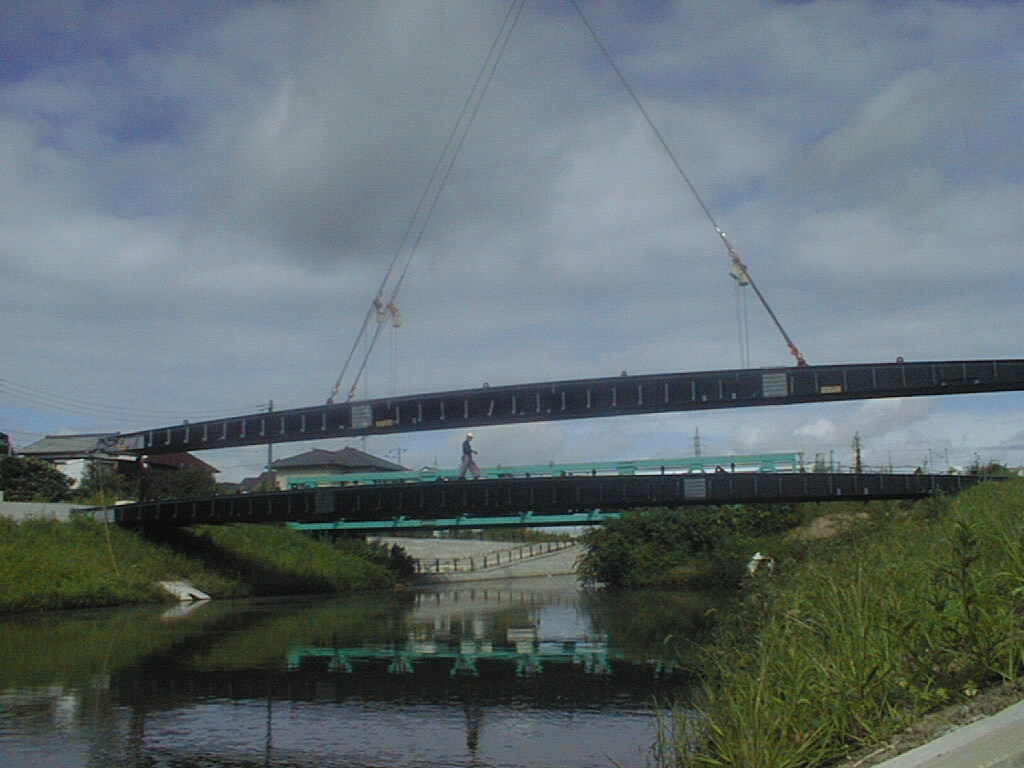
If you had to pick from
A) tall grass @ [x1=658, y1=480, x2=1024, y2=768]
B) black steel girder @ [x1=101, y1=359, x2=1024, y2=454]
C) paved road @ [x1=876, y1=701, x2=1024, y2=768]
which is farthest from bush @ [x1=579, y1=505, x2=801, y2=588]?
paved road @ [x1=876, y1=701, x2=1024, y2=768]

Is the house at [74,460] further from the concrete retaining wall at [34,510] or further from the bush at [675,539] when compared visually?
the bush at [675,539]

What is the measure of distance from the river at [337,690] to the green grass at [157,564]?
14.1 feet

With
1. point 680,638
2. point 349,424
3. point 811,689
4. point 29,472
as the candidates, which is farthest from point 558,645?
point 29,472

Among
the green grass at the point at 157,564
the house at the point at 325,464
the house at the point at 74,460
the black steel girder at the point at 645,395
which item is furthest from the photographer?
the house at the point at 325,464

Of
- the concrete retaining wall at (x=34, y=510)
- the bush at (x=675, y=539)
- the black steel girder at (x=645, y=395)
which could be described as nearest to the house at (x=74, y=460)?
the concrete retaining wall at (x=34, y=510)

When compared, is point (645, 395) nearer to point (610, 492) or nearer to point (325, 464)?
point (610, 492)

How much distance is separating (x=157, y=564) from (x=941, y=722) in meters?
42.1

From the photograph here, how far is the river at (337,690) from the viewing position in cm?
1207

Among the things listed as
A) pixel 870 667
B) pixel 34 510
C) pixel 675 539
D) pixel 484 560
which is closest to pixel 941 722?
pixel 870 667

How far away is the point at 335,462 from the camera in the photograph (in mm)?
98188

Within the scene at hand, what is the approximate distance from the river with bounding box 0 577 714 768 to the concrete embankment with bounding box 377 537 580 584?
115 feet

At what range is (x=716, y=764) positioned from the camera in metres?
7.38

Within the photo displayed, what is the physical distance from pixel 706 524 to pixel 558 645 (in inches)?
1152

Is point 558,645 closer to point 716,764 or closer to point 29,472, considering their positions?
point 716,764
